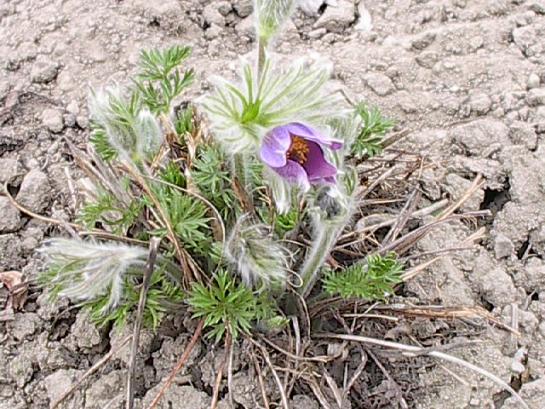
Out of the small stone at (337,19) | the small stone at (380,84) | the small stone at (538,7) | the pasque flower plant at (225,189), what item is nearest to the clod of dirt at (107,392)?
the pasque flower plant at (225,189)

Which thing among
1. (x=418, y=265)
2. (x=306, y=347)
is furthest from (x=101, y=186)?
(x=418, y=265)

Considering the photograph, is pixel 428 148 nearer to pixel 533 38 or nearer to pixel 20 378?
pixel 533 38

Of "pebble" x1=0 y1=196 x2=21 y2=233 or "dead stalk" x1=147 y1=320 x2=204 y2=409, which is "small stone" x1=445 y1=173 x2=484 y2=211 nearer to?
"dead stalk" x1=147 y1=320 x2=204 y2=409

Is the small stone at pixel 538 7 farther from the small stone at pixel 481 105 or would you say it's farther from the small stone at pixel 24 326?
the small stone at pixel 24 326

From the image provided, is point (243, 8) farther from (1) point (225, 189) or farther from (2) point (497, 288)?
(2) point (497, 288)

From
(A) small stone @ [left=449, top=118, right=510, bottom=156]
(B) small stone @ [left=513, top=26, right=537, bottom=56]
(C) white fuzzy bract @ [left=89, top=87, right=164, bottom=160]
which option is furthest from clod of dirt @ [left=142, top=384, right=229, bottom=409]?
(B) small stone @ [left=513, top=26, right=537, bottom=56]

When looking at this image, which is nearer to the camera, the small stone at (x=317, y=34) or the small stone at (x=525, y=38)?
the small stone at (x=525, y=38)
